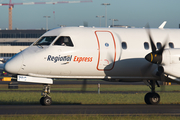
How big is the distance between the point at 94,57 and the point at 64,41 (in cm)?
209

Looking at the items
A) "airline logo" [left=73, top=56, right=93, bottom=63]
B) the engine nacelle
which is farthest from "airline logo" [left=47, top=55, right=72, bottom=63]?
the engine nacelle

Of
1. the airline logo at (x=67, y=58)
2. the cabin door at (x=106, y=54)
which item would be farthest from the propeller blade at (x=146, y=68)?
the airline logo at (x=67, y=58)

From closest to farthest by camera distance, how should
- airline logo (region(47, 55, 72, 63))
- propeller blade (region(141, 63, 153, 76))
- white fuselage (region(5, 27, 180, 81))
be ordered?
white fuselage (region(5, 27, 180, 81)), airline logo (region(47, 55, 72, 63)), propeller blade (region(141, 63, 153, 76))

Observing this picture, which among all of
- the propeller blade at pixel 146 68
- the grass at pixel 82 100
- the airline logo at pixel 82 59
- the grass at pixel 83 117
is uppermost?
the airline logo at pixel 82 59

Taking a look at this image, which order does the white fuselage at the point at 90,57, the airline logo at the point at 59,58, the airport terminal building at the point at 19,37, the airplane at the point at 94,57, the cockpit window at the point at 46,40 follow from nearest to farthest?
the airplane at the point at 94,57 < the white fuselage at the point at 90,57 < the airline logo at the point at 59,58 < the cockpit window at the point at 46,40 < the airport terminal building at the point at 19,37

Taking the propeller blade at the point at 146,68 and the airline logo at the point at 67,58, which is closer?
the airline logo at the point at 67,58

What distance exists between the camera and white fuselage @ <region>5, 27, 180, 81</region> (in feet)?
60.2

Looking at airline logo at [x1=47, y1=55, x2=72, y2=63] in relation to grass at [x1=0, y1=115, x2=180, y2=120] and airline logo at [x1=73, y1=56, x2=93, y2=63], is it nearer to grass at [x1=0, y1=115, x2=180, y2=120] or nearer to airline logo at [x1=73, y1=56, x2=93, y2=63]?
airline logo at [x1=73, y1=56, x2=93, y2=63]

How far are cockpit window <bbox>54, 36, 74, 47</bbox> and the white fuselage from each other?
7.5 inches

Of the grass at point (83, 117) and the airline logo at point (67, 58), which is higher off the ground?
the airline logo at point (67, 58)

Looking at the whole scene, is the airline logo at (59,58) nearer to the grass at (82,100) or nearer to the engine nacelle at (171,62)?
the grass at (82,100)

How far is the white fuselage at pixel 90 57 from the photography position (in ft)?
60.2

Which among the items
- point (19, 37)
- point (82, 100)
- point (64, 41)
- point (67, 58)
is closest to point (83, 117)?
point (67, 58)

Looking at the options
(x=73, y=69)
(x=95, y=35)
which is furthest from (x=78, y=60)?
(x=95, y=35)
